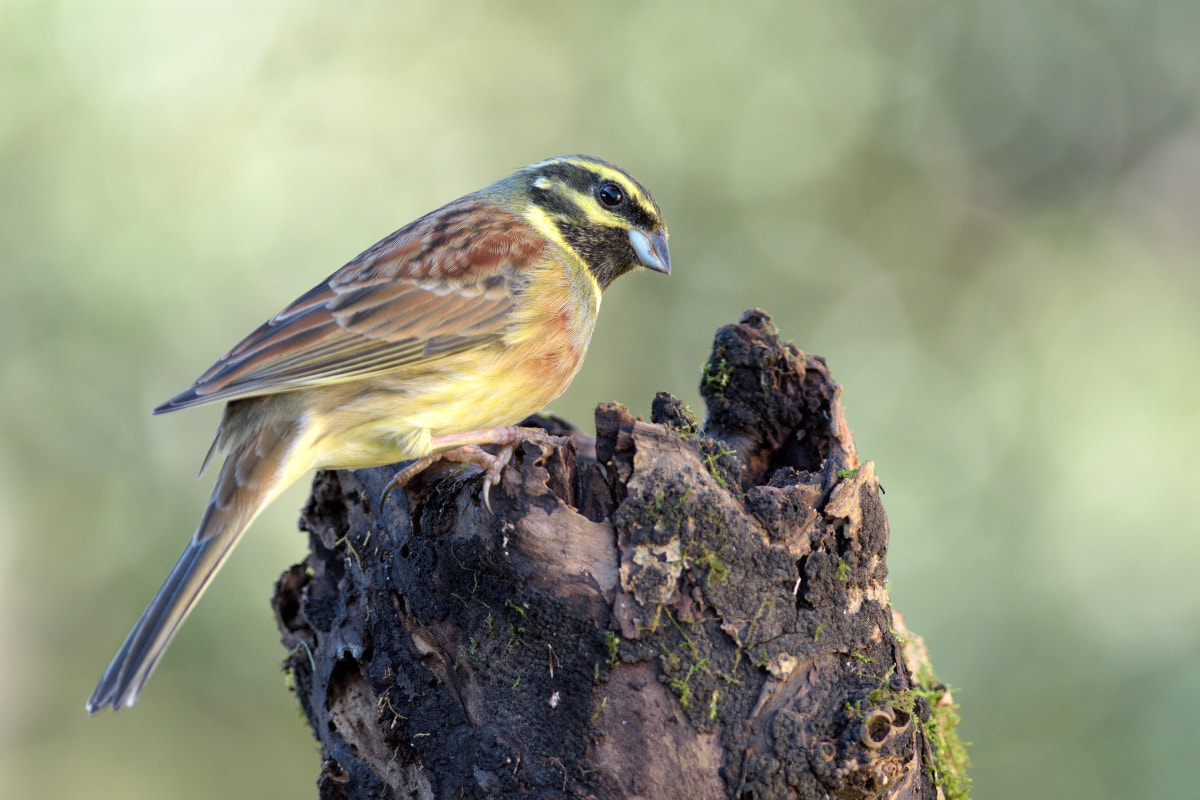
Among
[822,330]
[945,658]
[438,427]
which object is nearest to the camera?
[438,427]

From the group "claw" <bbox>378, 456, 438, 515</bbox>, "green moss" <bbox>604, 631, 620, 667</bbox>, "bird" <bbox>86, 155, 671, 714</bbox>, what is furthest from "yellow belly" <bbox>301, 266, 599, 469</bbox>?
"green moss" <bbox>604, 631, 620, 667</bbox>

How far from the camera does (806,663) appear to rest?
3.15 meters

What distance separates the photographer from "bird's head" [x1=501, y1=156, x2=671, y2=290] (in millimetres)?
5238

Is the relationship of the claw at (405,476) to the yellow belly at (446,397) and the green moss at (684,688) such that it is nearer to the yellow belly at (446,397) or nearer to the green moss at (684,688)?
the yellow belly at (446,397)

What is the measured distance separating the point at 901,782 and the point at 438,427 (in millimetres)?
2360

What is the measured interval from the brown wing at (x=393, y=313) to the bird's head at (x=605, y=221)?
0.26 meters

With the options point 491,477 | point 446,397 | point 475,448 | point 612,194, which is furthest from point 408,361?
point 612,194

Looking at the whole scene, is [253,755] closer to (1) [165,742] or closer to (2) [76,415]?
(1) [165,742]

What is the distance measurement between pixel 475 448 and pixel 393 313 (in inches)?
34.2

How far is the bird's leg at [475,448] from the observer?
3734 millimetres

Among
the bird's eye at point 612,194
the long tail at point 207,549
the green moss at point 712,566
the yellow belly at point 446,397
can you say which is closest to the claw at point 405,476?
the yellow belly at point 446,397

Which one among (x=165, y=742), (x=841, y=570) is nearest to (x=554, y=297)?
(x=841, y=570)

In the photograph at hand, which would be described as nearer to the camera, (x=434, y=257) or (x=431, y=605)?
(x=431, y=605)

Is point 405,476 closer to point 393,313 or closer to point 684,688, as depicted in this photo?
point 393,313
